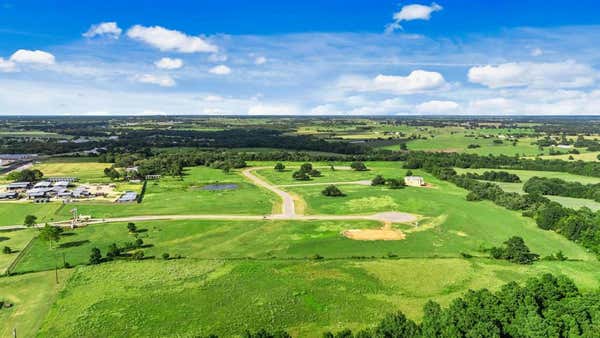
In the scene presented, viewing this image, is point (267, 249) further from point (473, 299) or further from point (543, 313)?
point (543, 313)

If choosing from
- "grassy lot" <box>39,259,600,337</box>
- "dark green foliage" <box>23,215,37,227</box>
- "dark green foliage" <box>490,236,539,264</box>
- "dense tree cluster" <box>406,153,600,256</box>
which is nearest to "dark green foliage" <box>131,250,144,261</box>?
"grassy lot" <box>39,259,600,337</box>

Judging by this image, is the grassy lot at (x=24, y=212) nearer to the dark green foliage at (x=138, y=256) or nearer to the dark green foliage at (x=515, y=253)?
the dark green foliage at (x=138, y=256)

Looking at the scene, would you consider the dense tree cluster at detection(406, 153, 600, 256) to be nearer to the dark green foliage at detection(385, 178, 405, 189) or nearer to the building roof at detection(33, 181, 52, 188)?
the dark green foliage at detection(385, 178, 405, 189)

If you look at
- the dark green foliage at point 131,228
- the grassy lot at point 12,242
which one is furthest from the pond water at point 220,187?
the grassy lot at point 12,242

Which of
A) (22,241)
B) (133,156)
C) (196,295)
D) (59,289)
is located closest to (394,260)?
(196,295)

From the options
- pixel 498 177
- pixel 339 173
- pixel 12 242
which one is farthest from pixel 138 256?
pixel 498 177

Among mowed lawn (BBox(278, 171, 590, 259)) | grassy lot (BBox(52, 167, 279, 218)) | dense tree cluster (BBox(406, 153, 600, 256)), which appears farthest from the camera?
grassy lot (BBox(52, 167, 279, 218))

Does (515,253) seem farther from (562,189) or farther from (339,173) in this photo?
(339,173)
